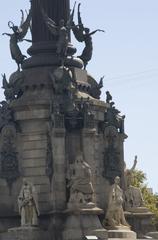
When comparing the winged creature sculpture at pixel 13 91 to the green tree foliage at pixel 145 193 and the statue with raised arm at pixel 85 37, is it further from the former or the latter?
the green tree foliage at pixel 145 193

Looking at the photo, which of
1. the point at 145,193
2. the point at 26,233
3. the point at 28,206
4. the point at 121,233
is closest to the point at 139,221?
the point at 121,233

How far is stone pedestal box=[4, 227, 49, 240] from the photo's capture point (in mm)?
45094

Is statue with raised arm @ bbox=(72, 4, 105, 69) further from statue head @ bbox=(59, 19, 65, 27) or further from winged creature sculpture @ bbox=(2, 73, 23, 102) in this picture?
winged creature sculpture @ bbox=(2, 73, 23, 102)

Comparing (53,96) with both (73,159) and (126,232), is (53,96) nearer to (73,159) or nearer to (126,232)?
(73,159)

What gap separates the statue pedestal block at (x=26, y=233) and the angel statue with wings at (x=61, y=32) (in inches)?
329

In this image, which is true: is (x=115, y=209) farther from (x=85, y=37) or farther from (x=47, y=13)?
(x=47, y=13)

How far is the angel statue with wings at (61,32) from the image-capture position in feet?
161

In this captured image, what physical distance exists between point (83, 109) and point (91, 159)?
2298mm

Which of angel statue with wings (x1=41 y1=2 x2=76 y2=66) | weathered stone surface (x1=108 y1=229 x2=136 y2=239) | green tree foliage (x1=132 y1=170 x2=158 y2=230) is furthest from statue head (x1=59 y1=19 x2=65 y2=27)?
green tree foliage (x1=132 y1=170 x2=158 y2=230)

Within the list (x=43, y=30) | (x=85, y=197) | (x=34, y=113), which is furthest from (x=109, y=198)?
(x=43, y=30)

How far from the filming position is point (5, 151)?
1908 inches

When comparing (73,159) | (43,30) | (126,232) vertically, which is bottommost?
(126,232)

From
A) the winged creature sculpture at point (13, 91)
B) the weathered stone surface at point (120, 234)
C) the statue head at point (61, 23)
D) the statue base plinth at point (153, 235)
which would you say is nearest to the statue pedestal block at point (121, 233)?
the weathered stone surface at point (120, 234)

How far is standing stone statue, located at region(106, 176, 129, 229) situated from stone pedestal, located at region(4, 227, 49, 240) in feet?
11.4
